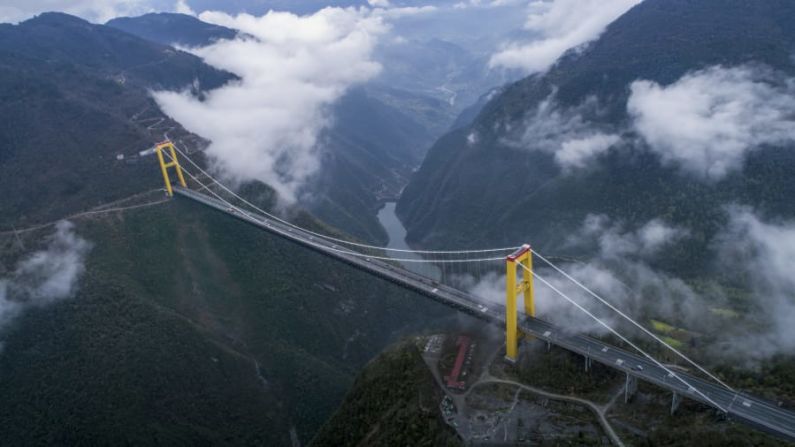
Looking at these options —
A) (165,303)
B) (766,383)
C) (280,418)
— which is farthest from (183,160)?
(766,383)

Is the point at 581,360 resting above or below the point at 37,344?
above

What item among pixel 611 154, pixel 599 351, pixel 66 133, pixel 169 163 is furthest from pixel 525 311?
pixel 66 133

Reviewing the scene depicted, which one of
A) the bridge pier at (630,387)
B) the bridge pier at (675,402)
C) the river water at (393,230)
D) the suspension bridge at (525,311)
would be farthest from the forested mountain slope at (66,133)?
the bridge pier at (675,402)

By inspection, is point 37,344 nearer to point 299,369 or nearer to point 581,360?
point 299,369

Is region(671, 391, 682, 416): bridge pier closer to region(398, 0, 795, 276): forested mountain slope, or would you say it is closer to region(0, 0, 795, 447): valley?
region(0, 0, 795, 447): valley

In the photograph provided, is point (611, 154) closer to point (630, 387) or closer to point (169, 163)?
point (630, 387)

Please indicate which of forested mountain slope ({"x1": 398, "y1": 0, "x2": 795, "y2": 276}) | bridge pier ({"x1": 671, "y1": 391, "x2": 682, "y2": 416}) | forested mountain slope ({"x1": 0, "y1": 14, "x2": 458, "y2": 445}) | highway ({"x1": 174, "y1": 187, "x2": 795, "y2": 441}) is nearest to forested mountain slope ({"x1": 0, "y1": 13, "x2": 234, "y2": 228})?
forested mountain slope ({"x1": 0, "y1": 14, "x2": 458, "y2": 445})

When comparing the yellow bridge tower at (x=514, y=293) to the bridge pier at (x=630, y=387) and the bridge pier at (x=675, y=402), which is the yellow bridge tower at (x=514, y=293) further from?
the bridge pier at (x=675, y=402)
